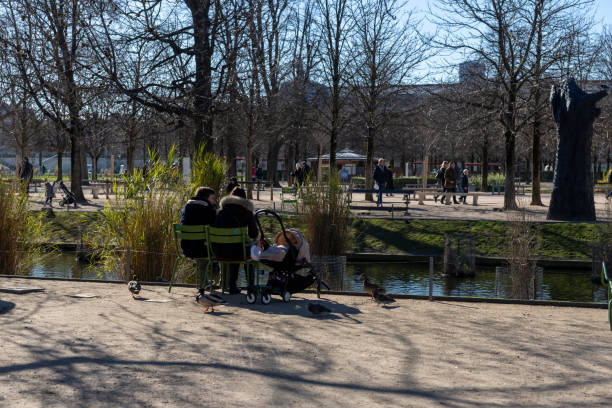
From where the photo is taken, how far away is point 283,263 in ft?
28.7

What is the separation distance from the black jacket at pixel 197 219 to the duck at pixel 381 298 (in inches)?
89.2

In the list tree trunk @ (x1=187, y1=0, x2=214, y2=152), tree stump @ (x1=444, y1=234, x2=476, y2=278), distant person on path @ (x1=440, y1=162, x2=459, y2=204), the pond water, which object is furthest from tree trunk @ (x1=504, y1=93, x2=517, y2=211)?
tree trunk @ (x1=187, y1=0, x2=214, y2=152)

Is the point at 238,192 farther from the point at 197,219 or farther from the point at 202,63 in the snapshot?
the point at 202,63

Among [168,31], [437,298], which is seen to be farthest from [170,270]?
[168,31]

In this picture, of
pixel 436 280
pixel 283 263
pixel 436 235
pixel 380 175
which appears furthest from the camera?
pixel 380 175

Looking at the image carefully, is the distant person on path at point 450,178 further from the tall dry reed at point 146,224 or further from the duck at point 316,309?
the duck at point 316,309

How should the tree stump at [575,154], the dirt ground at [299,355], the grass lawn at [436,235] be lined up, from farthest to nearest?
the tree stump at [575,154]
the grass lawn at [436,235]
the dirt ground at [299,355]

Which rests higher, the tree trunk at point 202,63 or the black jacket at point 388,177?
the tree trunk at point 202,63

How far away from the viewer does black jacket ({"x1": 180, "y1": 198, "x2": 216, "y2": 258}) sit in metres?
9.16

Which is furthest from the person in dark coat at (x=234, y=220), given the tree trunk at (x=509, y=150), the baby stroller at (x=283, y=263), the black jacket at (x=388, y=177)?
the black jacket at (x=388, y=177)

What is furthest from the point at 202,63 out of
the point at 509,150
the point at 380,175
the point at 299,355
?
the point at 509,150

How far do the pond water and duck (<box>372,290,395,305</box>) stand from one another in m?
3.82

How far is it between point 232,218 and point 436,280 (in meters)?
7.33

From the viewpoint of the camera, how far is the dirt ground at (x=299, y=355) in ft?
16.1
